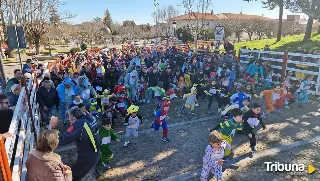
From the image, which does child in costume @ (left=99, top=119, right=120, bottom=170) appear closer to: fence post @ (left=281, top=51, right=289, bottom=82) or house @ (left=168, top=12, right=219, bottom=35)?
fence post @ (left=281, top=51, right=289, bottom=82)

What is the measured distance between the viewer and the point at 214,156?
17.5 feet

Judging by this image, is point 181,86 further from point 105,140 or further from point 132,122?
point 105,140

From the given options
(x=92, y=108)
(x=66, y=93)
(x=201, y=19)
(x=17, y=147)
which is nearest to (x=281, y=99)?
(x=92, y=108)

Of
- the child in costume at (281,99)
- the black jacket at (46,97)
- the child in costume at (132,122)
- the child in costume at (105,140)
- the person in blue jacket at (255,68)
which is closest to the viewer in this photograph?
the child in costume at (105,140)

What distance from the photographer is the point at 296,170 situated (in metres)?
6.19

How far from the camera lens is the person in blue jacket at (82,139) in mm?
4750

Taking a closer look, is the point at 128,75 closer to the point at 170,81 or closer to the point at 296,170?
the point at 170,81

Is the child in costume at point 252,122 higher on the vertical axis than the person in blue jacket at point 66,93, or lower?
lower

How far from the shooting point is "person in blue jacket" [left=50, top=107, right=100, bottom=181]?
475 cm

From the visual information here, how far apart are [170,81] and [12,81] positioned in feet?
24.3

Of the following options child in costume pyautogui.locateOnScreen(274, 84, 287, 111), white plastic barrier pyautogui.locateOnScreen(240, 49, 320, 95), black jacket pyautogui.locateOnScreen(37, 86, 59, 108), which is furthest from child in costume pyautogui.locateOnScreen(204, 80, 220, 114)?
black jacket pyautogui.locateOnScreen(37, 86, 59, 108)

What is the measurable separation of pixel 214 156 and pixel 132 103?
484 cm

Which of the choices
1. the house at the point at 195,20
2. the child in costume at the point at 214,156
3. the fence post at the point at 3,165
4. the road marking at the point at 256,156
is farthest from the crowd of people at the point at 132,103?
the house at the point at 195,20

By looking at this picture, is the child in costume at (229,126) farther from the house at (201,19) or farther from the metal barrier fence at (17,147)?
the house at (201,19)
